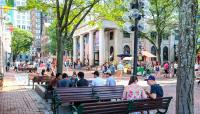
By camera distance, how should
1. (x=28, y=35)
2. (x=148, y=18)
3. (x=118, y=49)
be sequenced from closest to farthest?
(x=148, y=18) → (x=118, y=49) → (x=28, y=35)

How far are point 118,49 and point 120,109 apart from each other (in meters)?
52.7

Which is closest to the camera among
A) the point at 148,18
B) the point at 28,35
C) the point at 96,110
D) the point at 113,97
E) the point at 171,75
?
the point at 96,110

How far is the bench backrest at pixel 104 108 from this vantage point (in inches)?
304

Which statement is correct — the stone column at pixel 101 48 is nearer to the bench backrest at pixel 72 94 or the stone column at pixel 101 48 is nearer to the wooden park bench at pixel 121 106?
the bench backrest at pixel 72 94

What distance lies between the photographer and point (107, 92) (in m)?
12.3

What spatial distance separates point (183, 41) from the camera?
652 centimetres

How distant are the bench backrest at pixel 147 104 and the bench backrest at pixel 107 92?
2.92 metres

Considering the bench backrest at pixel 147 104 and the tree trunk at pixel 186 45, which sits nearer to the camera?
the tree trunk at pixel 186 45

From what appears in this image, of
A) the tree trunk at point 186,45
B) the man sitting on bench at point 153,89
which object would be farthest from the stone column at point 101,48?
the tree trunk at point 186,45

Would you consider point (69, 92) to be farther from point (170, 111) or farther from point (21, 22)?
point (21, 22)

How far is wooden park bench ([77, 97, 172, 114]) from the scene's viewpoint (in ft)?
25.6

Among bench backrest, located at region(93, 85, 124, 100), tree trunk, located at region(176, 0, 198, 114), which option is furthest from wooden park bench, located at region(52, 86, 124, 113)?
tree trunk, located at region(176, 0, 198, 114)

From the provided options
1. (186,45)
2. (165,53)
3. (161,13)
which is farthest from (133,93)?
(165,53)

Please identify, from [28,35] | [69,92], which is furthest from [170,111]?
[28,35]
